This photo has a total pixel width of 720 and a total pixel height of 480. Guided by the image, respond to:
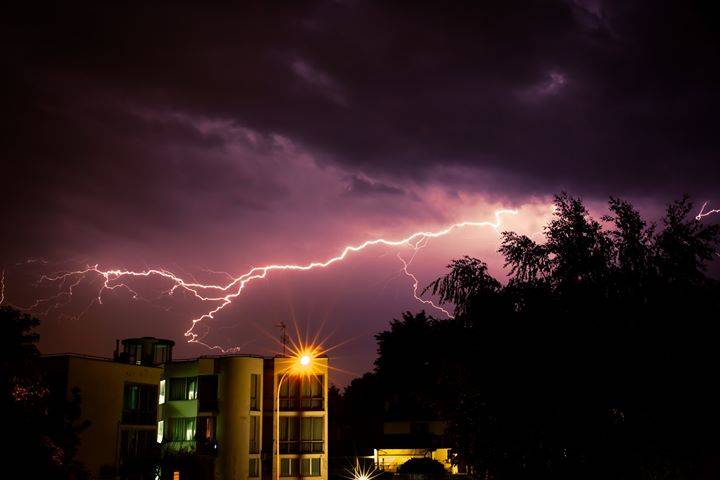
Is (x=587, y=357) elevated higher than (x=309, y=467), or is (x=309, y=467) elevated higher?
(x=587, y=357)

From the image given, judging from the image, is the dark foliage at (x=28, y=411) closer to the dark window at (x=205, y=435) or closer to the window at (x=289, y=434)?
the dark window at (x=205, y=435)

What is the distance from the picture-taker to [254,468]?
149 feet

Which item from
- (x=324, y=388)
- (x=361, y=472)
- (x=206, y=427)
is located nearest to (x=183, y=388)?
(x=206, y=427)

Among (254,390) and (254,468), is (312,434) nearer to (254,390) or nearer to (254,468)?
(254,468)

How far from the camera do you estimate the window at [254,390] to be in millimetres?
46281

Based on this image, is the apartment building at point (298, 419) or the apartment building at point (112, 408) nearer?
the apartment building at point (112, 408)

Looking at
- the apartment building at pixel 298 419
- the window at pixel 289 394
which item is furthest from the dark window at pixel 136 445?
the window at pixel 289 394

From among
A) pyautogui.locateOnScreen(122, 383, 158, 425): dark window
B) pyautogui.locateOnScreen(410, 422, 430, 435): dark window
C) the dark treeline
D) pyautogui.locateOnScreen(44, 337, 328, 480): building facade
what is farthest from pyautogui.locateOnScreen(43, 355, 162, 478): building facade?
pyautogui.locateOnScreen(410, 422, 430, 435): dark window

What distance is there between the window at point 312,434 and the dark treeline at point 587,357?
3615 cm

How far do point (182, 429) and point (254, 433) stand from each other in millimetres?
4801

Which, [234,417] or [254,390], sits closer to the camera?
[234,417]

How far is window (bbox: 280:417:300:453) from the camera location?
46.5 metres

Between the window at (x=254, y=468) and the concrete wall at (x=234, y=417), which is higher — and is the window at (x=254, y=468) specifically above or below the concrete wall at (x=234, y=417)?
below

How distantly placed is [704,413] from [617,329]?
5.66 ft
